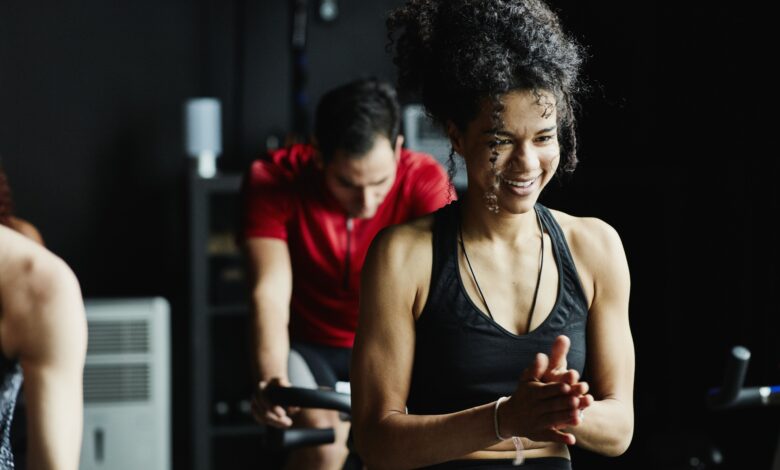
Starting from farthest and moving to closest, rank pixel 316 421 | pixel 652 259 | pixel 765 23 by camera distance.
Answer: pixel 652 259 < pixel 765 23 < pixel 316 421

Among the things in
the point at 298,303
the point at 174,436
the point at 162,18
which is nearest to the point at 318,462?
the point at 298,303

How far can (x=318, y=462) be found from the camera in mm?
2375

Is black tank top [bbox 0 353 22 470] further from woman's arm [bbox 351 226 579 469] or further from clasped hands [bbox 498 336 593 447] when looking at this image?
clasped hands [bbox 498 336 593 447]

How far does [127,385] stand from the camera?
4137 millimetres

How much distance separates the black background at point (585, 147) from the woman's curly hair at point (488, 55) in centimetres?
10

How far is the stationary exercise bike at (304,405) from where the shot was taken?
76.1 inches

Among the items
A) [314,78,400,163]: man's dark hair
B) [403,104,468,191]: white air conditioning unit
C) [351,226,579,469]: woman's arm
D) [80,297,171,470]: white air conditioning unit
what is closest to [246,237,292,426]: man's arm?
[314,78,400,163]: man's dark hair

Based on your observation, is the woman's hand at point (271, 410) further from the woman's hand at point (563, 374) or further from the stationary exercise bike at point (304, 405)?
the woman's hand at point (563, 374)

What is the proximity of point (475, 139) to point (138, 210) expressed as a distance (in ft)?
11.3

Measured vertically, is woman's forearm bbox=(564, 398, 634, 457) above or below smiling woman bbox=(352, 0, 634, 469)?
below

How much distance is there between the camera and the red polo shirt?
2596 mm

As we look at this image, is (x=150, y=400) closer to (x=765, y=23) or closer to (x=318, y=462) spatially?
(x=318, y=462)

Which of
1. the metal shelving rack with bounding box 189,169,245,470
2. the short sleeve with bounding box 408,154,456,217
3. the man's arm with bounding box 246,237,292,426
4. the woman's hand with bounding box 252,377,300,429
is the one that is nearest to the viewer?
the woman's hand with bounding box 252,377,300,429

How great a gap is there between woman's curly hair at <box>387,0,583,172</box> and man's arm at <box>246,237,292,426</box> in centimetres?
80
